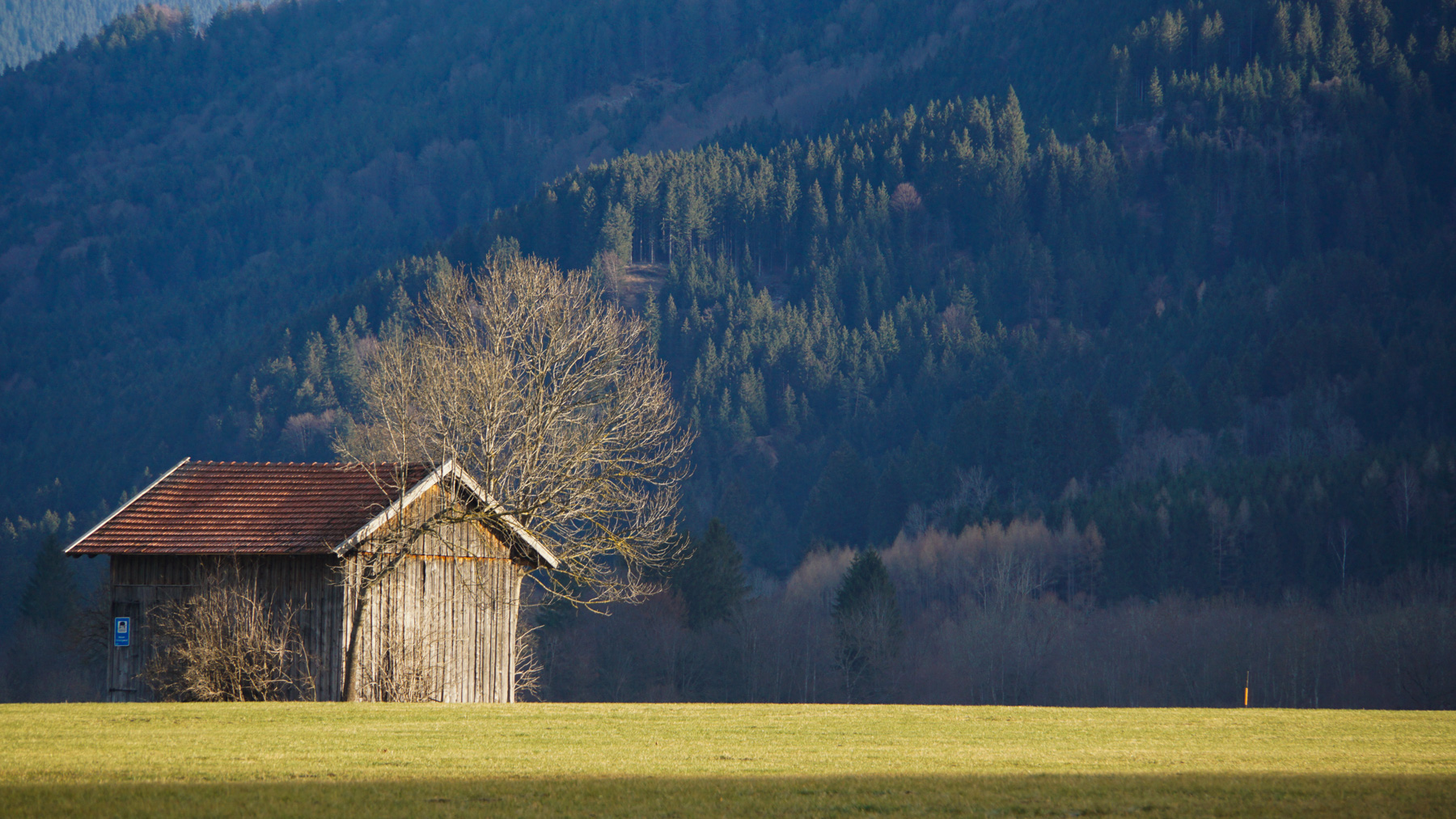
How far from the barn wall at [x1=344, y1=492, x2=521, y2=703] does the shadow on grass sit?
1423 cm

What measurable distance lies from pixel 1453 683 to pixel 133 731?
8167 centimetres

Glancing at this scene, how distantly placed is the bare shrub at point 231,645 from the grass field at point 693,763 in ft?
9.66

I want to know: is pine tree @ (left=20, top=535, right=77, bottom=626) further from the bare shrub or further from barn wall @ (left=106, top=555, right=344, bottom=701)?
the bare shrub

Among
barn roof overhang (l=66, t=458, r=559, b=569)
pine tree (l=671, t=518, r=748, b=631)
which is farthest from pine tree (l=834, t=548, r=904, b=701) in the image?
barn roof overhang (l=66, t=458, r=559, b=569)

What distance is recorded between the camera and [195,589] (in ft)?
101

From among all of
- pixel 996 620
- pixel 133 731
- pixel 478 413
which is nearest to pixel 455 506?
pixel 478 413

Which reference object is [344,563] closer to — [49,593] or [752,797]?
[752,797]

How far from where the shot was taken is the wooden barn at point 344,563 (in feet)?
100

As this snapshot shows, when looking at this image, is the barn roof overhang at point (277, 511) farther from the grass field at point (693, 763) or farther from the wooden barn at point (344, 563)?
the grass field at point (693, 763)

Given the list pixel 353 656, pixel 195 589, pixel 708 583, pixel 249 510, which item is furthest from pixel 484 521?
pixel 708 583

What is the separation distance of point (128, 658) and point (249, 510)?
4.05m

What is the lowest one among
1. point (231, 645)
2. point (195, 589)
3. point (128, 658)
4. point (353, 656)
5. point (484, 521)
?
point (128, 658)

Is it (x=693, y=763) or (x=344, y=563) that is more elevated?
(x=344, y=563)

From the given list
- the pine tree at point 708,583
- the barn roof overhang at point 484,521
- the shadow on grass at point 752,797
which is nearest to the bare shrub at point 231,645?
the barn roof overhang at point 484,521
